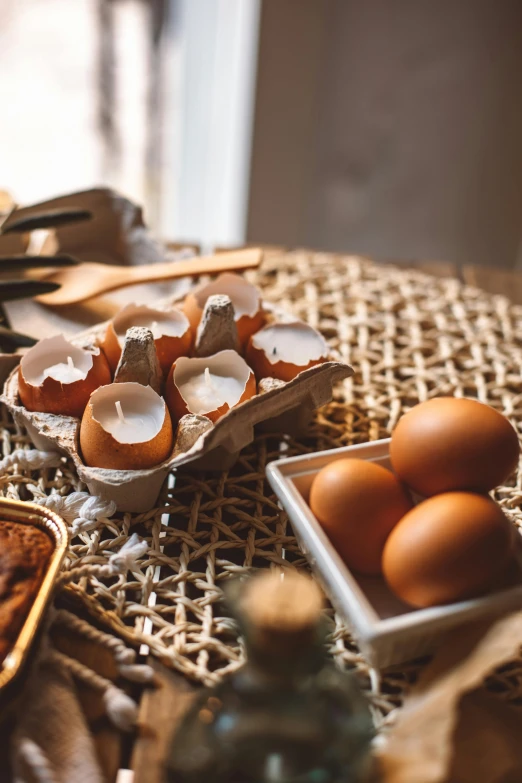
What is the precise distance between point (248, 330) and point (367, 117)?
2.98 ft

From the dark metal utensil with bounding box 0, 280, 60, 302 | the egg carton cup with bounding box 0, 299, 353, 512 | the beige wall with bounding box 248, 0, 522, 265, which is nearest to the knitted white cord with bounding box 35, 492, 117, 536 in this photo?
the egg carton cup with bounding box 0, 299, 353, 512

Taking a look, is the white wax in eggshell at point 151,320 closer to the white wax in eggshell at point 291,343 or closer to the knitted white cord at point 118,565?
the white wax in eggshell at point 291,343

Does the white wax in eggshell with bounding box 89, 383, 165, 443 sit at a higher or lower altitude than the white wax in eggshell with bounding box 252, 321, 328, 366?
lower

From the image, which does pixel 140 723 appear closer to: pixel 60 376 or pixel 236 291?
pixel 60 376

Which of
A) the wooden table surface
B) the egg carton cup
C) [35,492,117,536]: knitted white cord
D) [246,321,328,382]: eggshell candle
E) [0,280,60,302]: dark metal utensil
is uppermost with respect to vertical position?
[0,280,60,302]: dark metal utensil

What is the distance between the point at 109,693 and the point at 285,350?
1.02ft

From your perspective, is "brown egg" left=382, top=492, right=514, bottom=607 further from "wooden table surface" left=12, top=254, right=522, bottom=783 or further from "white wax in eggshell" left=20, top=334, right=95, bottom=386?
"white wax in eggshell" left=20, top=334, right=95, bottom=386

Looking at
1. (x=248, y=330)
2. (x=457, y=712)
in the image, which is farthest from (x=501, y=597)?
(x=248, y=330)

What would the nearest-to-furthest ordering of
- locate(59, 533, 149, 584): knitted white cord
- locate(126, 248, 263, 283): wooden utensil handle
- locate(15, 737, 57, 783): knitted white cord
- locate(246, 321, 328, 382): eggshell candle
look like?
1. locate(15, 737, 57, 783): knitted white cord
2. locate(59, 533, 149, 584): knitted white cord
3. locate(246, 321, 328, 382): eggshell candle
4. locate(126, 248, 263, 283): wooden utensil handle

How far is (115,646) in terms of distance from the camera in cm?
44

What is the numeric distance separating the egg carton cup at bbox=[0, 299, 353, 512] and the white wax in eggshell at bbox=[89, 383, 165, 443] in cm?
3

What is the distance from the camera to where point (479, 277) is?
3.14 feet

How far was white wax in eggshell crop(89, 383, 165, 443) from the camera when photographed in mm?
508

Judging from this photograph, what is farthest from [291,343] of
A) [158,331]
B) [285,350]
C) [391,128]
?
[391,128]
